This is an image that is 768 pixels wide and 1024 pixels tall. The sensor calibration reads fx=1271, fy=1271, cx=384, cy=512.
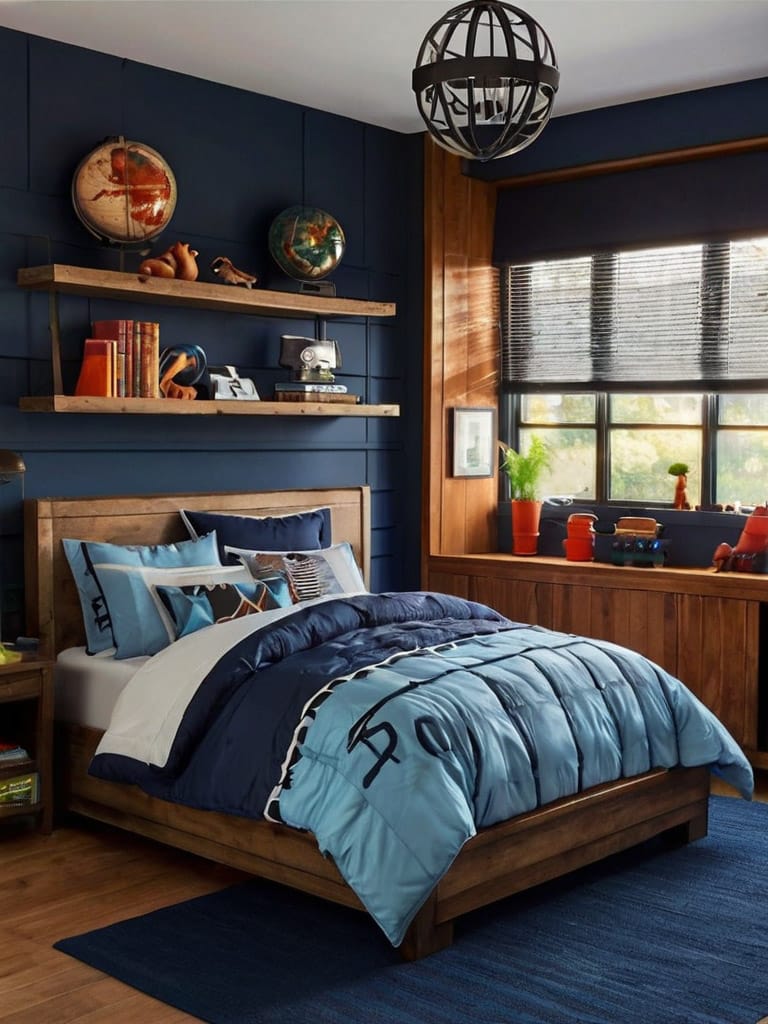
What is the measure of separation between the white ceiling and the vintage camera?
102 centimetres

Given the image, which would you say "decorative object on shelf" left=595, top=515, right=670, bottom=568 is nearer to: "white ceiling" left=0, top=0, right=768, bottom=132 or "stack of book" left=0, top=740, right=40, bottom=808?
"white ceiling" left=0, top=0, right=768, bottom=132

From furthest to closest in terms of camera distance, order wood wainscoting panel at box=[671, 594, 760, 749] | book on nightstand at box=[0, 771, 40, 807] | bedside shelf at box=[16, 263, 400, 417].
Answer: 1. wood wainscoting panel at box=[671, 594, 760, 749]
2. bedside shelf at box=[16, 263, 400, 417]
3. book on nightstand at box=[0, 771, 40, 807]

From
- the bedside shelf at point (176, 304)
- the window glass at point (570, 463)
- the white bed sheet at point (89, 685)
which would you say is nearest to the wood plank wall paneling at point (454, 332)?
the window glass at point (570, 463)

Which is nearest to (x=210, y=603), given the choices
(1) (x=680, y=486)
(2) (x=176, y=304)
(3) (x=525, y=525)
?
(2) (x=176, y=304)

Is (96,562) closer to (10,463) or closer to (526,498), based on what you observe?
(10,463)

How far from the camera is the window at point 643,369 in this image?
5.42m

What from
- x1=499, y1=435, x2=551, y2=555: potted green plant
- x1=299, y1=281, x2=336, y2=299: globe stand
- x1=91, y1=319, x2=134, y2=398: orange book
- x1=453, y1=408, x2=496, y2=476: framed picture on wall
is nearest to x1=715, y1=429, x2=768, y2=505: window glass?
x1=499, y1=435, x2=551, y2=555: potted green plant

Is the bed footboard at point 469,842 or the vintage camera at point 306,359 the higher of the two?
the vintage camera at point 306,359

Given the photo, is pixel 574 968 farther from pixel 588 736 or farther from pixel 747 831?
pixel 747 831

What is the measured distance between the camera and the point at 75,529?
449 cm

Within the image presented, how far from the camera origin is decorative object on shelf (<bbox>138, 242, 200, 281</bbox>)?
4637 mm

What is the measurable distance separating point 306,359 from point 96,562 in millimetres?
1397

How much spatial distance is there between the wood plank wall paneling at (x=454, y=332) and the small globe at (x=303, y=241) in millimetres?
695

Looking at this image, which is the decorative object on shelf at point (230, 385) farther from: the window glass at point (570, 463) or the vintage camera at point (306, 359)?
the window glass at point (570, 463)
